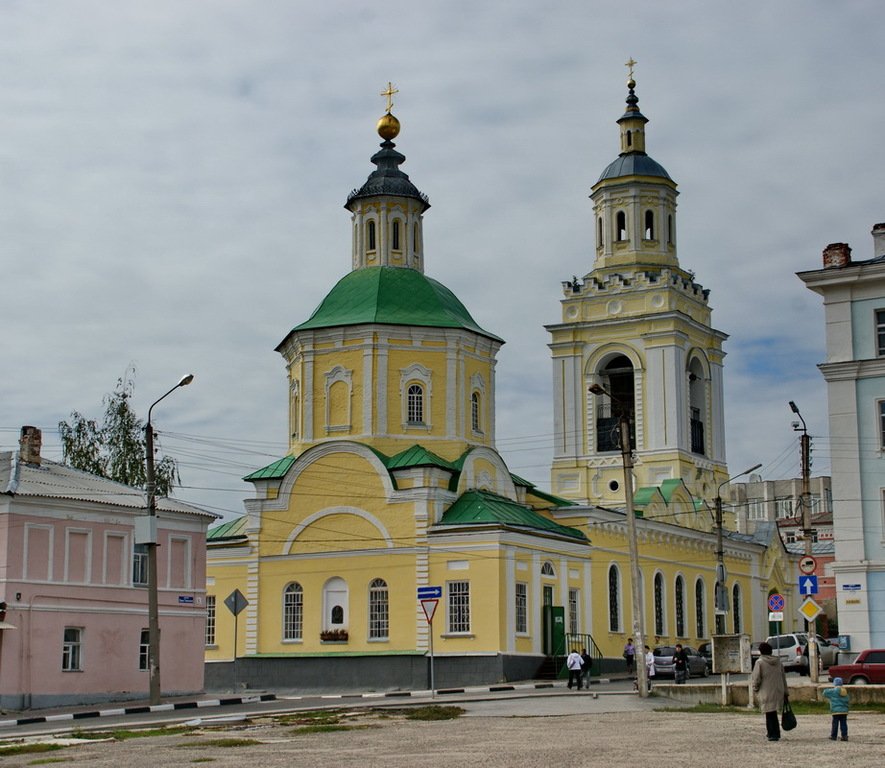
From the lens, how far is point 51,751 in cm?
2020

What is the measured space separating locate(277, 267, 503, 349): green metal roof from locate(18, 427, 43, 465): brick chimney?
40.6 ft

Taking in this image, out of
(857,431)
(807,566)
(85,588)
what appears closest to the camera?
(807,566)

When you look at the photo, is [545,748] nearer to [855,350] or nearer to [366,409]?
[855,350]

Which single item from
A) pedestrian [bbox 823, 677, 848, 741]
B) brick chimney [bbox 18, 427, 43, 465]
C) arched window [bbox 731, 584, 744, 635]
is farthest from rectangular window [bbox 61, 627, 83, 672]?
arched window [bbox 731, 584, 744, 635]

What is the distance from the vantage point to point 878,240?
40594 millimetres

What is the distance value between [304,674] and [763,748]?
29072 mm

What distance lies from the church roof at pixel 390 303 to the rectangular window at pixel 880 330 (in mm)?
14896

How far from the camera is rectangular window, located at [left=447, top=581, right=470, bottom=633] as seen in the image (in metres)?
43.3

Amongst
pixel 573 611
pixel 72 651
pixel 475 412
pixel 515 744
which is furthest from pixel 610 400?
pixel 515 744

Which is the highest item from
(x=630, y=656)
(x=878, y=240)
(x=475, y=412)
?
(x=878, y=240)

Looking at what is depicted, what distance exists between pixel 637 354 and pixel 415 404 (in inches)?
641

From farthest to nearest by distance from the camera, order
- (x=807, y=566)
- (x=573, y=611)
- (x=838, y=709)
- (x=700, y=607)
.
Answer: (x=700, y=607), (x=573, y=611), (x=807, y=566), (x=838, y=709)

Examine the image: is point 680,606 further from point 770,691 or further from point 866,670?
point 770,691

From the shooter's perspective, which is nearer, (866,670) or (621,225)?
(866,670)
